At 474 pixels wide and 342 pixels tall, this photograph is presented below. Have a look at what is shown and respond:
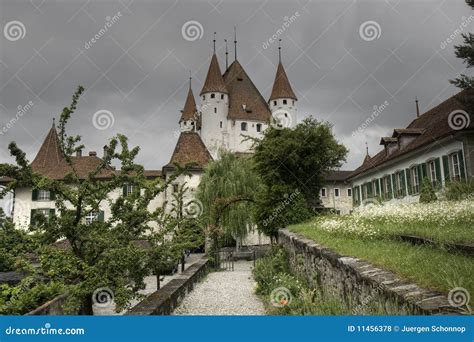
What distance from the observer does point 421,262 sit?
15.6ft

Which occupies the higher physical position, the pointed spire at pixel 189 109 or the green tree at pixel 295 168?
the pointed spire at pixel 189 109

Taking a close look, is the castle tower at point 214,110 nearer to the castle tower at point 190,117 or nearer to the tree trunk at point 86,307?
the castle tower at point 190,117

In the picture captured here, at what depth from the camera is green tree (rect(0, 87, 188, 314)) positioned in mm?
5641

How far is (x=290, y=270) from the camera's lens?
1264 centimetres

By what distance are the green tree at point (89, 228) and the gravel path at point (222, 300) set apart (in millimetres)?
2379

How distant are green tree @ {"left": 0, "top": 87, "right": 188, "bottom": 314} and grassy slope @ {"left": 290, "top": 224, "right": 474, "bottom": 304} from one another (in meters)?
3.40

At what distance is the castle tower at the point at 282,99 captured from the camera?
55.8 m

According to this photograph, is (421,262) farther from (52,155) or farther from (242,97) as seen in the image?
(242,97)

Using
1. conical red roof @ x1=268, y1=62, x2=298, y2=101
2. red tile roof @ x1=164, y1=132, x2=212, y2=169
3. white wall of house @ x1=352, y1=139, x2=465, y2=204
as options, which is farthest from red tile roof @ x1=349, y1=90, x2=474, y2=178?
conical red roof @ x1=268, y1=62, x2=298, y2=101

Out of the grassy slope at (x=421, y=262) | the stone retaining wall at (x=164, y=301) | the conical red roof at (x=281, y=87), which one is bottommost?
the stone retaining wall at (x=164, y=301)

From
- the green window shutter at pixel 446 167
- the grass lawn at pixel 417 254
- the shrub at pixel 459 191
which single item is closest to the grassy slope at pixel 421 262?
the grass lawn at pixel 417 254

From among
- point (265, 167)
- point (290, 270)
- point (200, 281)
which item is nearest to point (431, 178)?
point (265, 167)

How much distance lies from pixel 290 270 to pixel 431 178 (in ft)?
37.9

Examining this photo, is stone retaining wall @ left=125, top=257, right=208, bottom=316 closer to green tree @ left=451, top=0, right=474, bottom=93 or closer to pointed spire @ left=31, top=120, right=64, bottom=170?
pointed spire @ left=31, top=120, right=64, bottom=170
